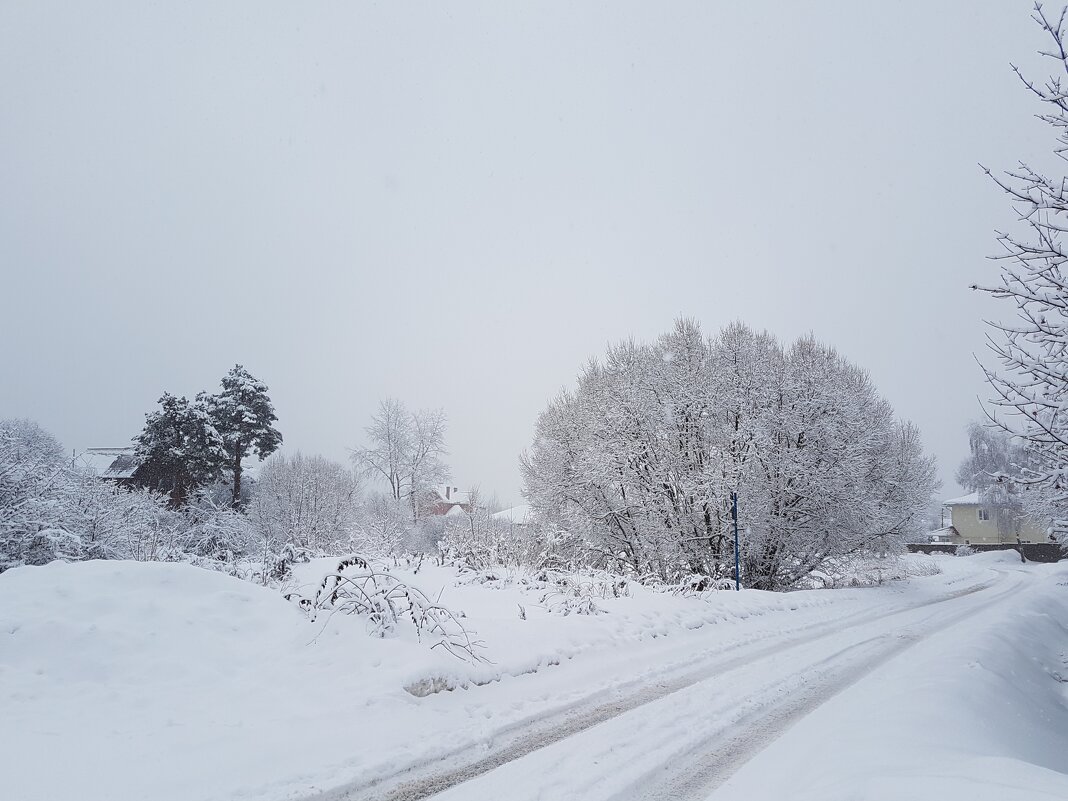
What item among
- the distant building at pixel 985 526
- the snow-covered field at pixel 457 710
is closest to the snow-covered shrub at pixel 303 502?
the snow-covered field at pixel 457 710

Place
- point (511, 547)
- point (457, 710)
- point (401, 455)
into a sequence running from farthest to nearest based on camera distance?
1. point (401, 455)
2. point (511, 547)
3. point (457, 710)

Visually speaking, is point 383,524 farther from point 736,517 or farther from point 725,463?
point 736,517

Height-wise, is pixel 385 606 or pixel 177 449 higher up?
pixel 177 449

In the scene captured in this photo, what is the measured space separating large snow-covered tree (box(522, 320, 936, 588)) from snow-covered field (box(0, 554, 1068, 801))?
11.3 metres

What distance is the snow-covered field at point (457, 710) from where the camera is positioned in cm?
424

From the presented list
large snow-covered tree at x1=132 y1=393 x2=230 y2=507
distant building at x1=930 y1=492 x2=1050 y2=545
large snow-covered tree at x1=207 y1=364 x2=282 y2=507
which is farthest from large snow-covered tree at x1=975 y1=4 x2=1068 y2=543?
distant building at x1=930 y1=492 x2=1050 y2=545

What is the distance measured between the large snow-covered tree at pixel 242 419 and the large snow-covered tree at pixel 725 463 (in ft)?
70.3

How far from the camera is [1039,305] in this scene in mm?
6039

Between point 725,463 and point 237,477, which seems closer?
point 725,463

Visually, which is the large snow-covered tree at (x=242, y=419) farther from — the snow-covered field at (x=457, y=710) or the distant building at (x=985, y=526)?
the distant building at (x=985, y=526)

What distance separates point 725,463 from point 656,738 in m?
15.7

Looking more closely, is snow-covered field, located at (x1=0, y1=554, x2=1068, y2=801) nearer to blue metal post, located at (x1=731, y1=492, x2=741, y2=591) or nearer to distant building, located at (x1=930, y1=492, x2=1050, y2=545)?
blue metal post, located at (x1=731, y1=492, x2=741, y2=591)

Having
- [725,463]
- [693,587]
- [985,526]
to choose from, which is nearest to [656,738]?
[693,587]

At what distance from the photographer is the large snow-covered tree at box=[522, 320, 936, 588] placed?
21.0m
